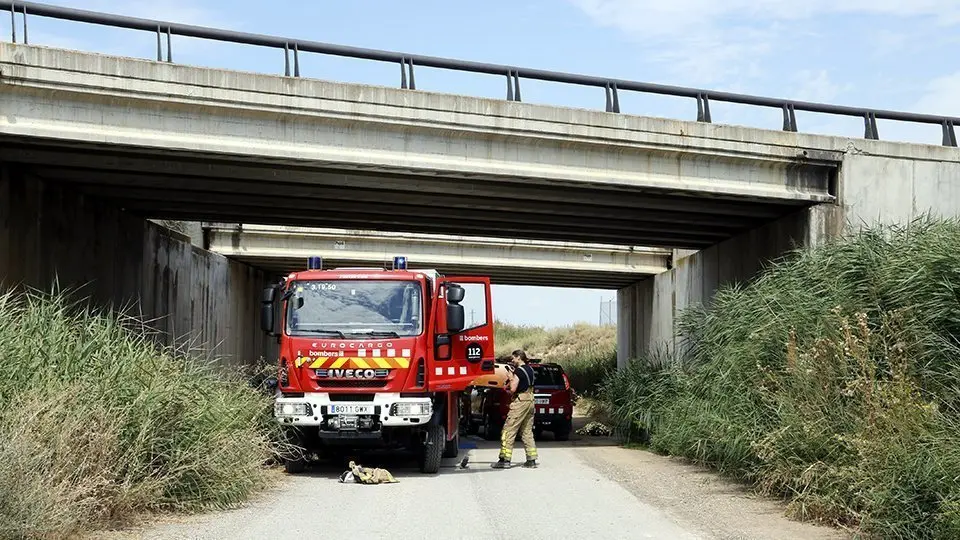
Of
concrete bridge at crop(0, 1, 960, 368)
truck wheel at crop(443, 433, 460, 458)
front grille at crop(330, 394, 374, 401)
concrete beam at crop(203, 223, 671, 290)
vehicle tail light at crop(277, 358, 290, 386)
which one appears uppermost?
concrete bridge at crop(0, 1, 960, 368)

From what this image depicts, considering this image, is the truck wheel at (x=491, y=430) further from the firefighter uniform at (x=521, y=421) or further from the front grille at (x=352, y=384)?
the front grille at (x=352, y=384)

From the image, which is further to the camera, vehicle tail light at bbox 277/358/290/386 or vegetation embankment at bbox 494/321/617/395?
vegetation embankment at bbox 494/321/617/395

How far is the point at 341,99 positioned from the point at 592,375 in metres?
27.2

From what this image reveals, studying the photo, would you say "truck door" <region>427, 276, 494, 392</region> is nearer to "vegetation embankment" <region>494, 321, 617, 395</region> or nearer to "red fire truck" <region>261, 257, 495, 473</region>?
"red fire truck" <region>261, 257, 495, 473</region>

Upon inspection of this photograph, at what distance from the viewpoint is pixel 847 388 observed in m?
12.0

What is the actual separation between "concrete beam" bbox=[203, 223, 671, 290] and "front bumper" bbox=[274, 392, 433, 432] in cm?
1663

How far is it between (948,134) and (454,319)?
41.0ft

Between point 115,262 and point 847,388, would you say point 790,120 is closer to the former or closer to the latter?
point 847,388

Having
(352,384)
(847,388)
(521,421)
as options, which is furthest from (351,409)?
(847,388)

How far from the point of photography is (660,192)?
68.9ft

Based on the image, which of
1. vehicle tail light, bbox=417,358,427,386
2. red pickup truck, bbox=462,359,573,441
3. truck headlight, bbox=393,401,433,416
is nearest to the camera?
truck headlight, bbox=393,401,433,416

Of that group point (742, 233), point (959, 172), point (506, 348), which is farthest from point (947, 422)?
point (506, 348)

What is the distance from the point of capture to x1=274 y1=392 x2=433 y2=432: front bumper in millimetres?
15180

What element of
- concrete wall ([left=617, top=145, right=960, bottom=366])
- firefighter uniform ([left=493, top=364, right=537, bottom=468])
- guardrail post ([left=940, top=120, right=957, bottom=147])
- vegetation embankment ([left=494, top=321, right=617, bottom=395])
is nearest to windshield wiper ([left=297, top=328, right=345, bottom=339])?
firefighter uniform ([left=493, top=364, right=537, bottom=468])
